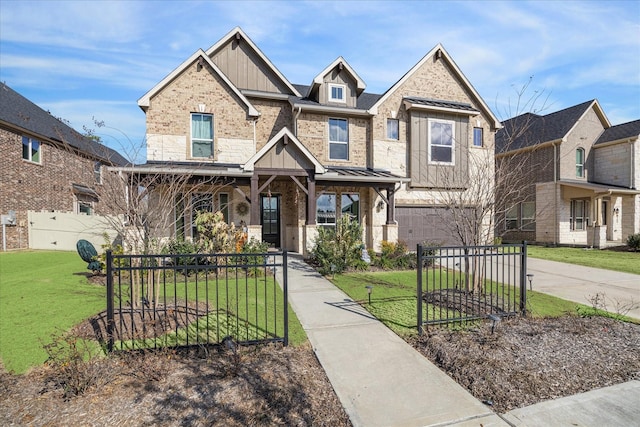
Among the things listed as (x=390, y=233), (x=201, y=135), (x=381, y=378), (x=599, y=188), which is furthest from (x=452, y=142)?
(x=381, y=378)

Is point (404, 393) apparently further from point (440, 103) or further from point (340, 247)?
point (440, 103)

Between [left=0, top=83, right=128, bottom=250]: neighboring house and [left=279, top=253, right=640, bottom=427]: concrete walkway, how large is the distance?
549 inches

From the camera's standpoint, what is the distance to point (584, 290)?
7.95 metres

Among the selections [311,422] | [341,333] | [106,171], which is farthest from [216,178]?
[311,422]

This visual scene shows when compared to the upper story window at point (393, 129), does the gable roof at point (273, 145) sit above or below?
below

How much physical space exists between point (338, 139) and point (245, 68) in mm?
5647

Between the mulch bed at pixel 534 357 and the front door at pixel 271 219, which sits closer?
the mulch bed at pixel 534 357

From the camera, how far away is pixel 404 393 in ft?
11.0

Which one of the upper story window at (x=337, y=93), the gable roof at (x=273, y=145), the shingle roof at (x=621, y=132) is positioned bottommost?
the gable roof at (x=273, y=145)

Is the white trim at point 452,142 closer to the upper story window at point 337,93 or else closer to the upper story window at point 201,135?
the upper story window at point 337,93

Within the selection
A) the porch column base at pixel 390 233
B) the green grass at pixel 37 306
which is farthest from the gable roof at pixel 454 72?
the green grass at pixel 37 306

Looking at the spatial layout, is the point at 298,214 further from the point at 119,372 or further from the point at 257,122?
the point at 119,372

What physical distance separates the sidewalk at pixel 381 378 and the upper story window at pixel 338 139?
10057 mm

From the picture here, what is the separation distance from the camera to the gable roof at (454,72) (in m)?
15.0
